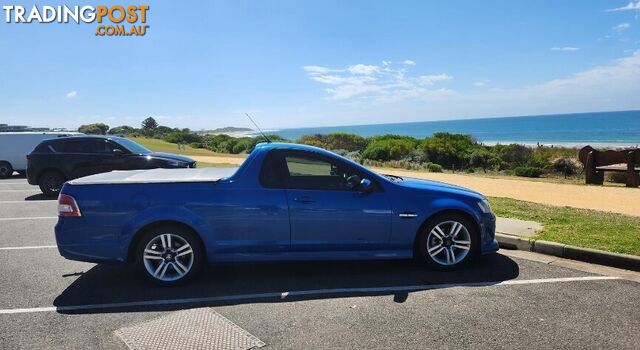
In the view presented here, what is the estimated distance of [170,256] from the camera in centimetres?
500

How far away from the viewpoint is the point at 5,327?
392cm

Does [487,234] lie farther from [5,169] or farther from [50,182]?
[5,169]

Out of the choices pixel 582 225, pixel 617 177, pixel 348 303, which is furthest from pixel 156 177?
pixel 617 177

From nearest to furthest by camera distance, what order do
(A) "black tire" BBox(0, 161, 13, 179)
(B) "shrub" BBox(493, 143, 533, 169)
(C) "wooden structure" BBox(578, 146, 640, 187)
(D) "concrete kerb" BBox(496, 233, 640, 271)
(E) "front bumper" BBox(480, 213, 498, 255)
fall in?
(E) "front bumper" BBox(480, 213, 498, 255) < (D) "concrete kerb" BBox(496, 233, 640, 271) < (C) "wooden structure" BBox(578, 146, 640, 187) < (A) "black tire" BBox(0, 161, 13, 179) < (B) "shrub" BBox(493, 143, 533, 169)

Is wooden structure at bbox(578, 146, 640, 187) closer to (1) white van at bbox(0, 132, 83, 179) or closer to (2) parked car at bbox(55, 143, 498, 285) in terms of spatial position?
(2) parked car at bbox(55, 143, 498, 285)

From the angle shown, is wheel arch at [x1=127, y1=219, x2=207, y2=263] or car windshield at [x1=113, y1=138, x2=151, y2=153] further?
car windshield at [x1=113, y1=138, x2=151, y2=153]

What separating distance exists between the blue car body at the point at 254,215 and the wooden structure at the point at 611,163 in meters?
10.9

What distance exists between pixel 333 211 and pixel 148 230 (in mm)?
2028

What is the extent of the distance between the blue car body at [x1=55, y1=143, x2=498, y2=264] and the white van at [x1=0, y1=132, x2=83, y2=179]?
47.6 ft

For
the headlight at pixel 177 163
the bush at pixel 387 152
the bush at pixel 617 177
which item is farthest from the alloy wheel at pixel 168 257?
the bush at pixel 387 152

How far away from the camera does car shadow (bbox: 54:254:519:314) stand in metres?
4.61

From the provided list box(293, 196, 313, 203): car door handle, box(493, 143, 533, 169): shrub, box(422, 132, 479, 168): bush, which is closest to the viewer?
box(293, 196, 313, 203): car door handle

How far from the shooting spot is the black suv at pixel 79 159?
40.3 feet

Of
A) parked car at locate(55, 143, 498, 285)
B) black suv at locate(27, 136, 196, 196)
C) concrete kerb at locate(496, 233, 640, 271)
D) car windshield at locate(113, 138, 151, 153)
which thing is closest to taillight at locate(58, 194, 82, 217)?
parked car at locate(55, 143, 498, 285)
